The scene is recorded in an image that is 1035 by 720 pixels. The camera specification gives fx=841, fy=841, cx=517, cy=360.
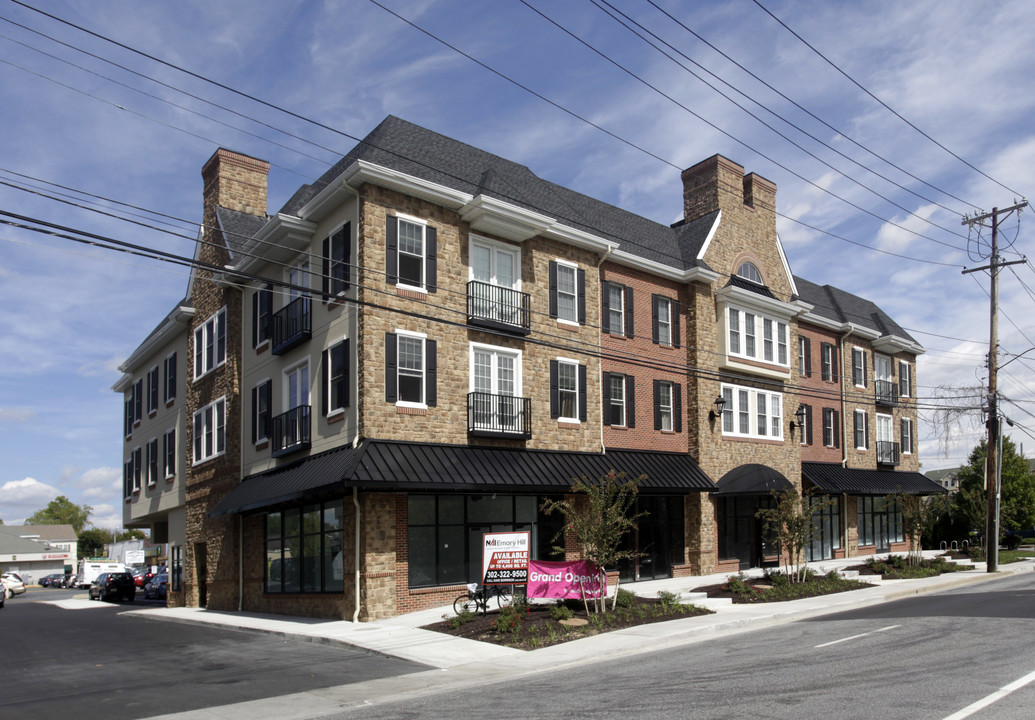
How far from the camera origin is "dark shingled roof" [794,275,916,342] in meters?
40.0

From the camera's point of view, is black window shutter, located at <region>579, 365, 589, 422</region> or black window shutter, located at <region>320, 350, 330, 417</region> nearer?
black window shutter, located at <region>320, 350, 330, 417</region>

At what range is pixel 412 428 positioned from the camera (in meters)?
21.8

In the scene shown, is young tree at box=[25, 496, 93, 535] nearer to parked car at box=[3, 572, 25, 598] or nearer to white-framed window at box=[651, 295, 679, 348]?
parked car at box=[3, 572, 25, 598]

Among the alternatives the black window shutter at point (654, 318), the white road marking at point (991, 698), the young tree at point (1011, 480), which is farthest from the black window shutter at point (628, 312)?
the young tree at point (1011, 480)

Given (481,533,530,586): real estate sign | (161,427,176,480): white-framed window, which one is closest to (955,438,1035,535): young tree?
(481,533,530,586): real estate sign

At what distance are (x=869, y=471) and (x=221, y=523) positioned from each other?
29845mm

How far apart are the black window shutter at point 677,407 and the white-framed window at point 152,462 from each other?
23230 millimetres

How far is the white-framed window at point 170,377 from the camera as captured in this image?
3619 cm

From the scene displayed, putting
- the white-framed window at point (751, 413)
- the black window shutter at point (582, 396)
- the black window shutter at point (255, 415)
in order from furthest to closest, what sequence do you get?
the white-framed window at point (751, 413), the black window shutter at point (255, 415), the black window shutter at point (582, 396)

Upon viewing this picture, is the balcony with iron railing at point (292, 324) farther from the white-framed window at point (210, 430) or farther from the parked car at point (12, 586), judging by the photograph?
the parked car at point (12, 586)

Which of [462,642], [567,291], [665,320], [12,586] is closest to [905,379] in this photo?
[665,320]

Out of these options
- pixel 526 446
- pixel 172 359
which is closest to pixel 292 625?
pixel 526 446

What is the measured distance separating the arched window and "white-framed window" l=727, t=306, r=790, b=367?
1550 mm

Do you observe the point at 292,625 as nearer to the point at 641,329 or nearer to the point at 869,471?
the point at 641,329
